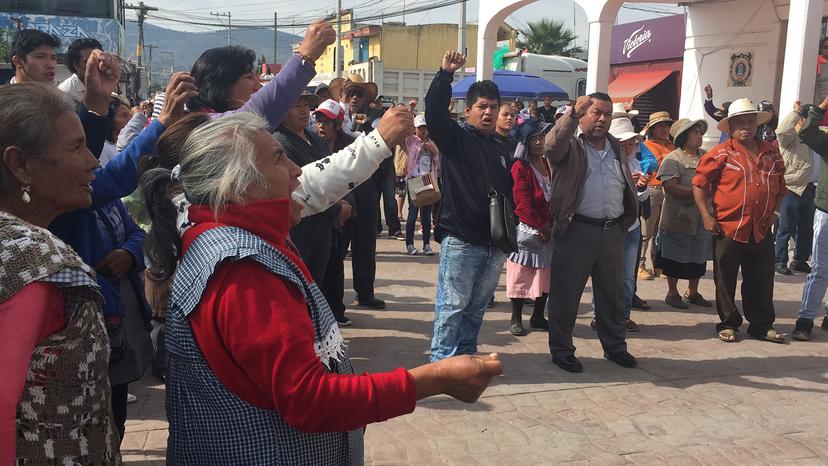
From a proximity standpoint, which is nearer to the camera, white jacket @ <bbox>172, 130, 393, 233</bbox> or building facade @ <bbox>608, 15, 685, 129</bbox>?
white jacket @ <bbox>172, 130, 393, 233</bbox>

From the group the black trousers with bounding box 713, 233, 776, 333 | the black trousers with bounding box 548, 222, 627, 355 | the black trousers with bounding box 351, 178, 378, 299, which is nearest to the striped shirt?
the black trousers with bounding box 713, 233, 776, 333

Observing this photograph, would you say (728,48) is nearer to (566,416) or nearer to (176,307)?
(566,416)

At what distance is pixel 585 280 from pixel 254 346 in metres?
3.95

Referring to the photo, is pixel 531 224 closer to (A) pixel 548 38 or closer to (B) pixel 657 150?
(B) pixel 657 150

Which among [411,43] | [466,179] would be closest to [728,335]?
[466,179]

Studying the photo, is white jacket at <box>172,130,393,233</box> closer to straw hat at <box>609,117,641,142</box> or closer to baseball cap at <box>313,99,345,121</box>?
baseball cap at <box>313,99,345,121</box>

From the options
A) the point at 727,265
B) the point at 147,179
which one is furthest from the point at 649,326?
the point at 147,179

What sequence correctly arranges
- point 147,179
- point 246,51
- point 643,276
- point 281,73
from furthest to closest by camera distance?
1. point 643,276
2. point 246,51
3. point 281,73
4. point 147,179

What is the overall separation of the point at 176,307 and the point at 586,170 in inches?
150

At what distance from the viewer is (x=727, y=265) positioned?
19.4 feet

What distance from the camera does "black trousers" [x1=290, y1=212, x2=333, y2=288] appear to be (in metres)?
4.44

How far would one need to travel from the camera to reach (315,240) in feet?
14.9

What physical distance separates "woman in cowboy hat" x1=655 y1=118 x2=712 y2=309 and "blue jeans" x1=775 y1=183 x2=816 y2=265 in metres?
2.21

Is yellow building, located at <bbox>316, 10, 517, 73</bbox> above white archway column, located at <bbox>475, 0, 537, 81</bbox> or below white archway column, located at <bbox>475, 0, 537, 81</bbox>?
above
